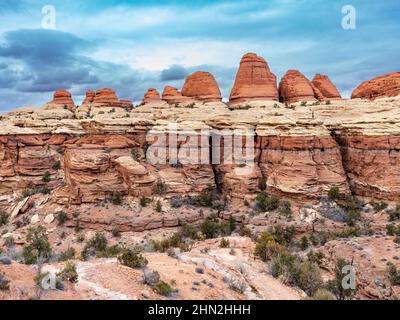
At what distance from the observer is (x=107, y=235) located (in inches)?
909

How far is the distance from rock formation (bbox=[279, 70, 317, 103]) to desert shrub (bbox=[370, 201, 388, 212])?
19412 millimetres

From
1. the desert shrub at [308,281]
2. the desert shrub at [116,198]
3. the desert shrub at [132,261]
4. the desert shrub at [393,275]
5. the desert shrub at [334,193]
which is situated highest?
the desert shrub at [132,261]

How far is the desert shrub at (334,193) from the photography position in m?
24.4

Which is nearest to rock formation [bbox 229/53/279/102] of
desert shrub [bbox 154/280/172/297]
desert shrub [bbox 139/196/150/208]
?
desert shrub [bbox 139/196/150/208]

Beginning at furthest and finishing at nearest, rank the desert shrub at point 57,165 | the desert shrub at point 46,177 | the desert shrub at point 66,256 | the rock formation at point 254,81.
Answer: the rock formation at point 254,81, the desert shrub at point 57,165, the desert shrub at point 46,177, the desert shrub at point 66,256

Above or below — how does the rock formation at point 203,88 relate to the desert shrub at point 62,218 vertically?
above

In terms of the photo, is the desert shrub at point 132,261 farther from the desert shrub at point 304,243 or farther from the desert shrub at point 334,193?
the desert shrub at point 334,193

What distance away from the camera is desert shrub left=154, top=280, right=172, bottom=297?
346 inches

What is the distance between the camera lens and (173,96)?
1746 inches

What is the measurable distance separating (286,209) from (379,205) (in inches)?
247

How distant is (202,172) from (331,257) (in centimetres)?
1309

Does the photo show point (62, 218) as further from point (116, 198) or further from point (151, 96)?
point (151, 96)

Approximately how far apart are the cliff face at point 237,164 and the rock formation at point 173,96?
12.0m

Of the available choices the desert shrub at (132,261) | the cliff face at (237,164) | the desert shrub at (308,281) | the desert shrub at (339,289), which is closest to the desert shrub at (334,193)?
the cliff face at (237,164)
